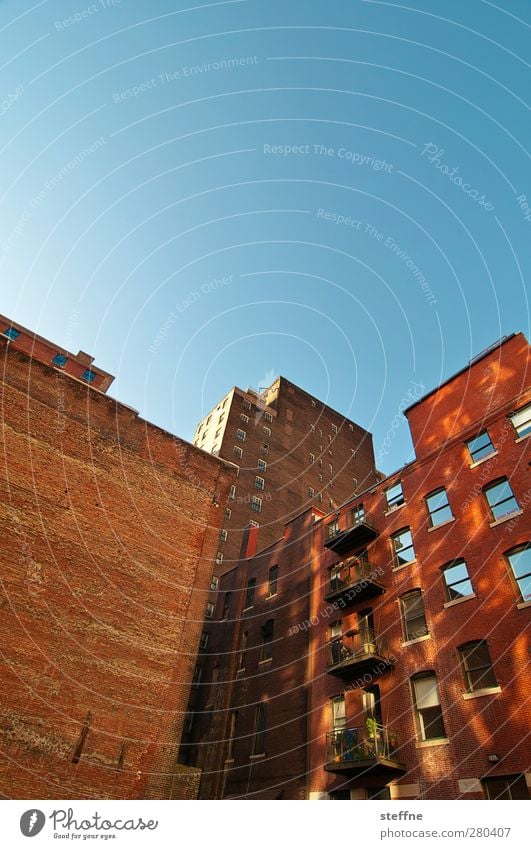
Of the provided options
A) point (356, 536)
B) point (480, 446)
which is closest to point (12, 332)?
point (356, 536)

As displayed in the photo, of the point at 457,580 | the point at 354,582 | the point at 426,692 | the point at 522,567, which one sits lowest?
the point at 426,692

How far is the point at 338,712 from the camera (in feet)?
72.8

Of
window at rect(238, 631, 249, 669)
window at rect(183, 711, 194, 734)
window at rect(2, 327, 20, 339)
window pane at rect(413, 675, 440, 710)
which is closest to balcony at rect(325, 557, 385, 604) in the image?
window pane at rect(413, 675, 440, 710)

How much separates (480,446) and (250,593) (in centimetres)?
1910

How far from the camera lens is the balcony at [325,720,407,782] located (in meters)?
17.7

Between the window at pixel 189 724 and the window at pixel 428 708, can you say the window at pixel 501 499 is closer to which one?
the window at pixel 428 708

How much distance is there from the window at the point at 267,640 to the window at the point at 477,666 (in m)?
13.8

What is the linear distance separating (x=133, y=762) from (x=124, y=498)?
876cm

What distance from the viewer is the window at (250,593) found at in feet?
109

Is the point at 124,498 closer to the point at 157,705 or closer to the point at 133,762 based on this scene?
the point at 157,705

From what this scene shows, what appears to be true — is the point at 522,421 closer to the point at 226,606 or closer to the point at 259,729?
the point at 259,729

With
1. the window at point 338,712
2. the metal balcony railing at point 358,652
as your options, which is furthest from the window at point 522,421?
the window at point 338,712

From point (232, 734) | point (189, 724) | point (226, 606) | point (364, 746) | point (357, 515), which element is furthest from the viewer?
point (226, 606)

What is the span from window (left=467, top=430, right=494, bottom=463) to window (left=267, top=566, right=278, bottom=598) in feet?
51.3
